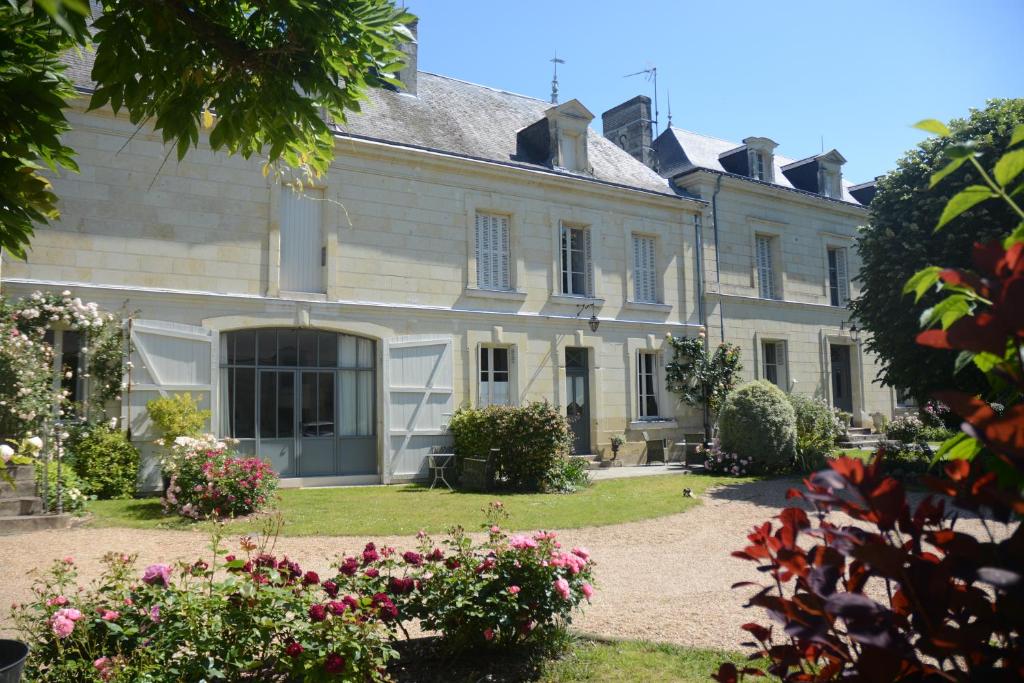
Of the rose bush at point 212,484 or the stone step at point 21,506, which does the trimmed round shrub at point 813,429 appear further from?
the stone step at point 21,506

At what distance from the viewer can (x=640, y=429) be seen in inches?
605

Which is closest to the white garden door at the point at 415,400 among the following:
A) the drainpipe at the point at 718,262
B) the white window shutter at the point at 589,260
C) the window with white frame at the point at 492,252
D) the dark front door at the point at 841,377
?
the window with white frame at the point at 492,252

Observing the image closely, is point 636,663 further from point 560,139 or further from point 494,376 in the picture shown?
point 560,139

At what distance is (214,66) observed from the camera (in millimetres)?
3695

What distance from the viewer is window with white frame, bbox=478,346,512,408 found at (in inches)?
547

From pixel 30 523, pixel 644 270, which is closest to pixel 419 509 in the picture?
pixel 30 523

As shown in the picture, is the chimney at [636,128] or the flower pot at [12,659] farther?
the chimney at [636,128]

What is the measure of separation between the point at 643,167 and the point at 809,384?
662 centimetres

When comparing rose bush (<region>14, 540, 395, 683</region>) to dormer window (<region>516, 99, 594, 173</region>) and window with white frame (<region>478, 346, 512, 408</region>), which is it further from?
dormer window (<region>516, 99, 594, 173</region>)

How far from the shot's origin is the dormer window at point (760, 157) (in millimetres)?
18234

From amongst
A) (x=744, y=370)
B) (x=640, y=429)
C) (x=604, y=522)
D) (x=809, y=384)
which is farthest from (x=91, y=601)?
(x=809, y=384)

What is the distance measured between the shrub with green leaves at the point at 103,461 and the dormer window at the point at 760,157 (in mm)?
14493

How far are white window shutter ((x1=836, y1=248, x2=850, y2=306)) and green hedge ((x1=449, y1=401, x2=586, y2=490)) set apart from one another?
11529mm

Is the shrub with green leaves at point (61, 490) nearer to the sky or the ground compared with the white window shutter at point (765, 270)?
nearer to the ground
